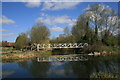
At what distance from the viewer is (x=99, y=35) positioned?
59.2 ft

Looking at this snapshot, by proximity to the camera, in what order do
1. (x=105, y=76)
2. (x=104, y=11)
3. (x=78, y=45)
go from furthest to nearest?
(x=78, y=45) < (x=104, y=11) < (x=105, y=76)

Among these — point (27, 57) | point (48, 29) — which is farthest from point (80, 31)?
point (27, 57)

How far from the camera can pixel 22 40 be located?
1809 centimetres

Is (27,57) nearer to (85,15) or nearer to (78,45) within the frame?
(78,45)

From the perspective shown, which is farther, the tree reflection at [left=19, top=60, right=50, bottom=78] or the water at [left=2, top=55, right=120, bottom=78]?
the tree reflection at [left=19, top=60, right=50, bottom=78]

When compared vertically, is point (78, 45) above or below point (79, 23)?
below

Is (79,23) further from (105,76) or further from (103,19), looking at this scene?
(105,76)

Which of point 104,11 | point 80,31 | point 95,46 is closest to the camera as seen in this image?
point 95,46

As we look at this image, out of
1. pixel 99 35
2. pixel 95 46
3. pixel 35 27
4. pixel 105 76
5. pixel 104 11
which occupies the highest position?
pixel 104 11

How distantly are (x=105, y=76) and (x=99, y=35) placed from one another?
13158 millimetres

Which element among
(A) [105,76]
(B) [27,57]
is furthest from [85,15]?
(A) [105,76]

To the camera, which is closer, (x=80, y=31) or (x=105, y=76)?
(x=105, y=76)

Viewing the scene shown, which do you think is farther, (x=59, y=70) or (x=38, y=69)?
(x=38, y=69)

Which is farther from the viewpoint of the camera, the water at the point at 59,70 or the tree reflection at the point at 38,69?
the tree reflection at the point at 38,69
